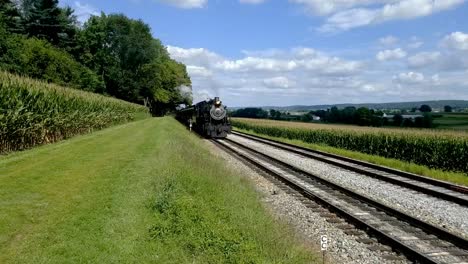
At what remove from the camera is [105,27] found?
10400cm

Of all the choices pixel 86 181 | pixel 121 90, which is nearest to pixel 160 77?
pixel 121 90

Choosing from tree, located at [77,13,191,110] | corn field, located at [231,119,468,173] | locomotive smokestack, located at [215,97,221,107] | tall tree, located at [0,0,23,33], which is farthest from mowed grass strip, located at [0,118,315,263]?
tree, located at [77,13,191,110]

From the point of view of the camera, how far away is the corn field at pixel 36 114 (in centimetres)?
1828

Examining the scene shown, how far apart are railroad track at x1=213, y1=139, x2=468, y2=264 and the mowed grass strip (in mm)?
1941

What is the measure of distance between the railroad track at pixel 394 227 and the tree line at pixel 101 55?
43978 millimetres

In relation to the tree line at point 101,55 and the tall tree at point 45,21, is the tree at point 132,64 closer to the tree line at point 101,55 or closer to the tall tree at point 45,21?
the tree line at point 101,55

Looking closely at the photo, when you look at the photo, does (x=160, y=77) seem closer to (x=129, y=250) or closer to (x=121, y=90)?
(x=121, y=90)

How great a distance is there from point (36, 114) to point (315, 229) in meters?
15.8

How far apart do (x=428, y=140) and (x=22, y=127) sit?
20782mm

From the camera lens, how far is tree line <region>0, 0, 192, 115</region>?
5555 centimetres

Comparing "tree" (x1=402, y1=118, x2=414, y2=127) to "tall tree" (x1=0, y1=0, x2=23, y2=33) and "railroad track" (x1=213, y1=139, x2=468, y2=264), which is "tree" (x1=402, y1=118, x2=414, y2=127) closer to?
"railroad track" (x1=213, y1=139, x2=468, y2=264)

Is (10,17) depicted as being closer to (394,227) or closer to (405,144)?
(405,144)

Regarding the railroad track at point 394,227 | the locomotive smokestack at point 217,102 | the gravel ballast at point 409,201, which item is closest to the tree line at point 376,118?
the locomotive smokestack at point 217,102

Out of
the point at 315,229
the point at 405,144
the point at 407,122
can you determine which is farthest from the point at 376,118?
the point at 315,229
